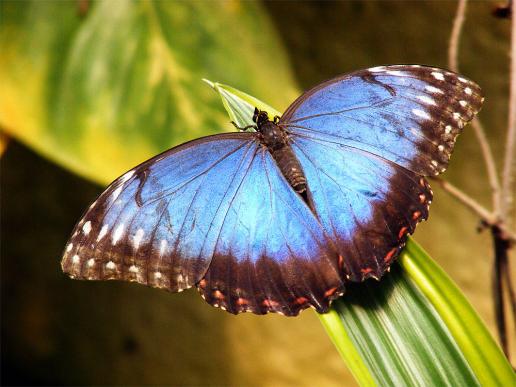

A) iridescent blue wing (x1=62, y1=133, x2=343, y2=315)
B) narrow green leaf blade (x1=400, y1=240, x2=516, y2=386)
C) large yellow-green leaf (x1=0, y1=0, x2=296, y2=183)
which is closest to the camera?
narrow green leaf blade (x1=400, y1=240, x2=516, y2=386)

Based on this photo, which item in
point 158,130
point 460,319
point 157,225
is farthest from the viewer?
point 158,130

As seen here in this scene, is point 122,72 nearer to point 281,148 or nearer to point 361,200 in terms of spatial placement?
point 281,148

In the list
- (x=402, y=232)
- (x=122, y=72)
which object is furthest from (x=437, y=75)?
(x=122, y=72)

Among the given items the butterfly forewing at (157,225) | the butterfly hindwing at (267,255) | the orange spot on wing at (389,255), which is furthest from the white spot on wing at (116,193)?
the orange spot on wing at (389,255)

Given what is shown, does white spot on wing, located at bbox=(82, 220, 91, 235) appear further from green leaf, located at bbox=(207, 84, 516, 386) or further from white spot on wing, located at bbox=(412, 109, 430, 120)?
white spot on wing, located at bbox=(412, 109, 430, 120)

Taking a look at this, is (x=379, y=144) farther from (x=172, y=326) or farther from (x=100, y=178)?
(x=172, y=326)

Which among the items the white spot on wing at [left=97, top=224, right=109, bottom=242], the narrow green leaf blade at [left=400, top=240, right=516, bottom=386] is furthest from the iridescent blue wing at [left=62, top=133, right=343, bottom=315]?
the narrow green leaf blade at [left=400, top=240, right=516, bottom=386]
